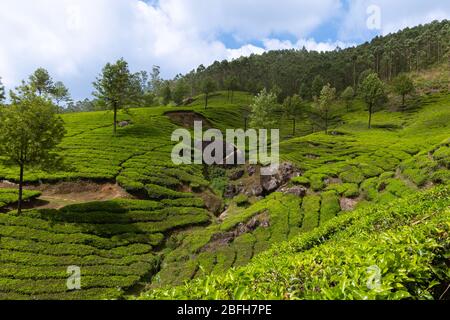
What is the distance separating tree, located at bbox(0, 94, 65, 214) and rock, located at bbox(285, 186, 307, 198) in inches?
1026

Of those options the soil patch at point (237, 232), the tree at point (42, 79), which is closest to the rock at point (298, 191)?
the soil patch at point (237, 232)

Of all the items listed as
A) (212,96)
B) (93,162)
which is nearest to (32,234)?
(93,162)

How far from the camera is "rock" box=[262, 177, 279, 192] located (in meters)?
42.6

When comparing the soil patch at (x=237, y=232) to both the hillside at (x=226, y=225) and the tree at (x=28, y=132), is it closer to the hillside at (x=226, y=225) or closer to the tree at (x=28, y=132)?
the hillside at (x=226, y=225)

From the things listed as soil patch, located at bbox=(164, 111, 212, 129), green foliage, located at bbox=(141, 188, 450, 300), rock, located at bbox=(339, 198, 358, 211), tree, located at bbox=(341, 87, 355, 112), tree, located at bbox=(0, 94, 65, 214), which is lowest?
rock, located at bbox=(339, 198, 358, 211)

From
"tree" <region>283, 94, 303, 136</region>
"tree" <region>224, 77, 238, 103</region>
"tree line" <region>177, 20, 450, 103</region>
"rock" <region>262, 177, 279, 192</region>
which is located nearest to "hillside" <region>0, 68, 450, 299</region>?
"rock" <region>262, 177, 279, 192</region>

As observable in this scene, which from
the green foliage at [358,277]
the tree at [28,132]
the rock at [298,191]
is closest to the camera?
the green foliage at [358,277]

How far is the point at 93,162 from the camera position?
45.2 m

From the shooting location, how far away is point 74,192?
38.3 metres

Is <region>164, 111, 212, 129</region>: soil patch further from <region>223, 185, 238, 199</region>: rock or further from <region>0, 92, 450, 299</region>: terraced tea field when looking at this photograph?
<region>223, 185, 238, 199</region>: rock

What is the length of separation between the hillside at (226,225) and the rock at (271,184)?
1521mm

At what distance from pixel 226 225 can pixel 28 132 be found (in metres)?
20.8

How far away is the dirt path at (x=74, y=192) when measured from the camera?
3547cm
